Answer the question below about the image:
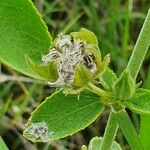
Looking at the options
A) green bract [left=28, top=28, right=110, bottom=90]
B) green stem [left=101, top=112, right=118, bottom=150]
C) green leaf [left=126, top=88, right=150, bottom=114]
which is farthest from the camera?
green stem [left=101, top=112, right=118, bottom=150]

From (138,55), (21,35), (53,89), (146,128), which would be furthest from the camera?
(53,89)

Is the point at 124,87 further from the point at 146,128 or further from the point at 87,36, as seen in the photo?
the point at 146,128

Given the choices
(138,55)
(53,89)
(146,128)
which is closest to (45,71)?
(138,55)

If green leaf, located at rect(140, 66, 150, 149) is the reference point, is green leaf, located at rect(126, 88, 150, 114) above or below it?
above

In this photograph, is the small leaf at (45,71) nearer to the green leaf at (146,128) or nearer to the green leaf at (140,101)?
the green leaf at (140,101)

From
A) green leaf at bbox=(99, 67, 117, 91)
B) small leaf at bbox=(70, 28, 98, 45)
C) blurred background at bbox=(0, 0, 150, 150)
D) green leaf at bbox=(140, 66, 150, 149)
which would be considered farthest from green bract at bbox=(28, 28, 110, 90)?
blurred background at bbox=(0, 0, 150, 150)

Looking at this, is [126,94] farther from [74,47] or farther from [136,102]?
[74,47]

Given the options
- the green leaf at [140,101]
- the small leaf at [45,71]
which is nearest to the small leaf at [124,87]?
the green leaf at [140,101]

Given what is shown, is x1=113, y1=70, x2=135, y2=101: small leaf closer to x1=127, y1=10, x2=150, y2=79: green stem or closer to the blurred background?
x1=127, y1=10, x2=150, y2=79: green stem
